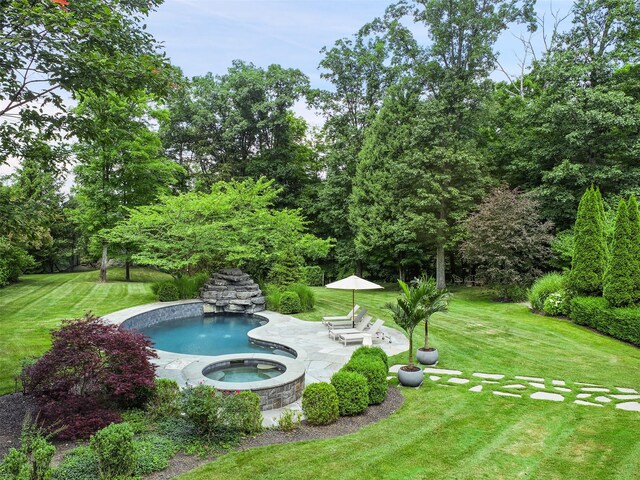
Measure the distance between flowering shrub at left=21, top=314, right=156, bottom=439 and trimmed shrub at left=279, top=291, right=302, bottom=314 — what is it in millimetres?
9522

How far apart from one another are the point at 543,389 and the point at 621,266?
20.0 feet

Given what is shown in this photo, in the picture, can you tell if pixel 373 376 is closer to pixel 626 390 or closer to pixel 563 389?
pixel 563 389

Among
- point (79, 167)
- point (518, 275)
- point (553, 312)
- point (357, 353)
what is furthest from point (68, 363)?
point (79, 167)

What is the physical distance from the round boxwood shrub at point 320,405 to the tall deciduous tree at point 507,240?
515 inches

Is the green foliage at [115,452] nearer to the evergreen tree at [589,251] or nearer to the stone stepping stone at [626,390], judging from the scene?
the stone stepping stone at [626,390]

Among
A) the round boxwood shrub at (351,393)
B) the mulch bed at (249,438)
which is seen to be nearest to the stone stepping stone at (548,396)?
the mulch bed at (249,438)

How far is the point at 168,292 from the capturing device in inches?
658

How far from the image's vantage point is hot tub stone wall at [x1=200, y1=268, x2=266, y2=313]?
16484 millimetres

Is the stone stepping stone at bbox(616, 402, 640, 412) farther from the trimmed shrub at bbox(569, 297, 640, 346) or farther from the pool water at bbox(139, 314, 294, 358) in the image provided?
the pool water at bbox(139, 314, 294, 358)

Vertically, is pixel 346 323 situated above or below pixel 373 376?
below

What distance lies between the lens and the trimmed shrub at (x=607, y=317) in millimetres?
10683

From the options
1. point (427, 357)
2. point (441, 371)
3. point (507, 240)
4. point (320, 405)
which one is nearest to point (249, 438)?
point (320, 405)

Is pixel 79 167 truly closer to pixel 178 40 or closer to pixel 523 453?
pixel 178 40

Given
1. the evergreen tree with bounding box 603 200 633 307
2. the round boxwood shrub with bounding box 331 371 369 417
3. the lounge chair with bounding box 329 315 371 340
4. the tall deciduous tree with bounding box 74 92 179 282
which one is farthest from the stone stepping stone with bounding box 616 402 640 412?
the tall deciduous tree with bounding box 74 92 179 282
